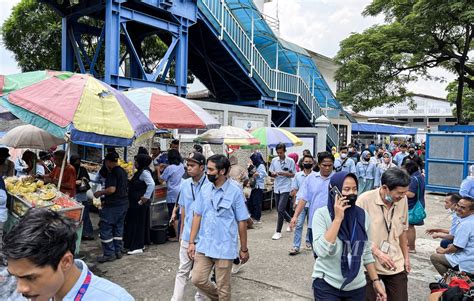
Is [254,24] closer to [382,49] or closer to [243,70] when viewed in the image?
→ [243,70]

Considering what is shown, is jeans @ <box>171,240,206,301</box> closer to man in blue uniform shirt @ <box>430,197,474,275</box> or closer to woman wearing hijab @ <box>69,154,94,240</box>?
man in blue uniform shirt @ <box>430,197,474,275</box>

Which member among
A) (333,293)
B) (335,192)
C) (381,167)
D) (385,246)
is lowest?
(333,293)

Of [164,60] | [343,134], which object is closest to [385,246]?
[164,60]

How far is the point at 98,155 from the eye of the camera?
11.1 m

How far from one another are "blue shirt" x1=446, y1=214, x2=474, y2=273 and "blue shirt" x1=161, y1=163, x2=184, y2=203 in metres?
4.60

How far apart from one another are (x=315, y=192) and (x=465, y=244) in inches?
75.9

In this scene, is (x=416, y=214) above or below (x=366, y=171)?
below

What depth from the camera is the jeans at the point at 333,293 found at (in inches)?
109

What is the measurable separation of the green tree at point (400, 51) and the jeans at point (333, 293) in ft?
44.7

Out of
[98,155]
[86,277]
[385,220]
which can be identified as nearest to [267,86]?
[98,155]

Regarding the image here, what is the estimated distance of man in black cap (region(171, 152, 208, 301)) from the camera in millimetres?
4141

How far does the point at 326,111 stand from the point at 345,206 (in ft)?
61.5

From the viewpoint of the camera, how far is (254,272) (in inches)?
218

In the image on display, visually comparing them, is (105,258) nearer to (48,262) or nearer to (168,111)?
(168,111)
